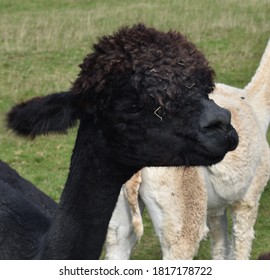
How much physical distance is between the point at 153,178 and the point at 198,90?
2927mm

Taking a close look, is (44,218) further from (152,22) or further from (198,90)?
(152,22)

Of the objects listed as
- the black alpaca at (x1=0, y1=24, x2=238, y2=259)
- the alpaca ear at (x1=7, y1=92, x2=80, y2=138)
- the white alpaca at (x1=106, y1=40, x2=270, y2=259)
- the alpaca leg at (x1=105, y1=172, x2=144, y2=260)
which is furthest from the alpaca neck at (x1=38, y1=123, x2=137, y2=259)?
the alpaca leg at (x1=105, y1=172, x2=144, y2=260)

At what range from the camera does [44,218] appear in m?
4.62

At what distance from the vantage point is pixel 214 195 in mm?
7215

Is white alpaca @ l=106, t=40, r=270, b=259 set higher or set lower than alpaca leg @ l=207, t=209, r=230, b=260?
higher

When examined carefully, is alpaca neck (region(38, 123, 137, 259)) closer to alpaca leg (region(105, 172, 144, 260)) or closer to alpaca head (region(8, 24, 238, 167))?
alpaca head (region(8, 24, 238, 167))

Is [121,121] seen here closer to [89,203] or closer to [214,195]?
[89,203]

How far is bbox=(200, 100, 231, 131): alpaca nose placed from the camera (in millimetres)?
3877

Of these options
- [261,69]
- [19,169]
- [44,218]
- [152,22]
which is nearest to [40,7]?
[152,22]

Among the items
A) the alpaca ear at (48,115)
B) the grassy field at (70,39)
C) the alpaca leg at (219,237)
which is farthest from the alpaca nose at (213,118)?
the grassy field at (70,39)

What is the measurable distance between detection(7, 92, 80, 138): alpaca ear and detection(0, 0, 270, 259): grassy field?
6189 millimetres

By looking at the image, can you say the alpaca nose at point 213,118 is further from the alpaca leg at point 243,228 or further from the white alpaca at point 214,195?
the alpaca leg at point 243,228

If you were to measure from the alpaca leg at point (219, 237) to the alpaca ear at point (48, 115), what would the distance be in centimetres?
396

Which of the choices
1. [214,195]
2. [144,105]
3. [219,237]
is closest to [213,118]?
[144,105]
